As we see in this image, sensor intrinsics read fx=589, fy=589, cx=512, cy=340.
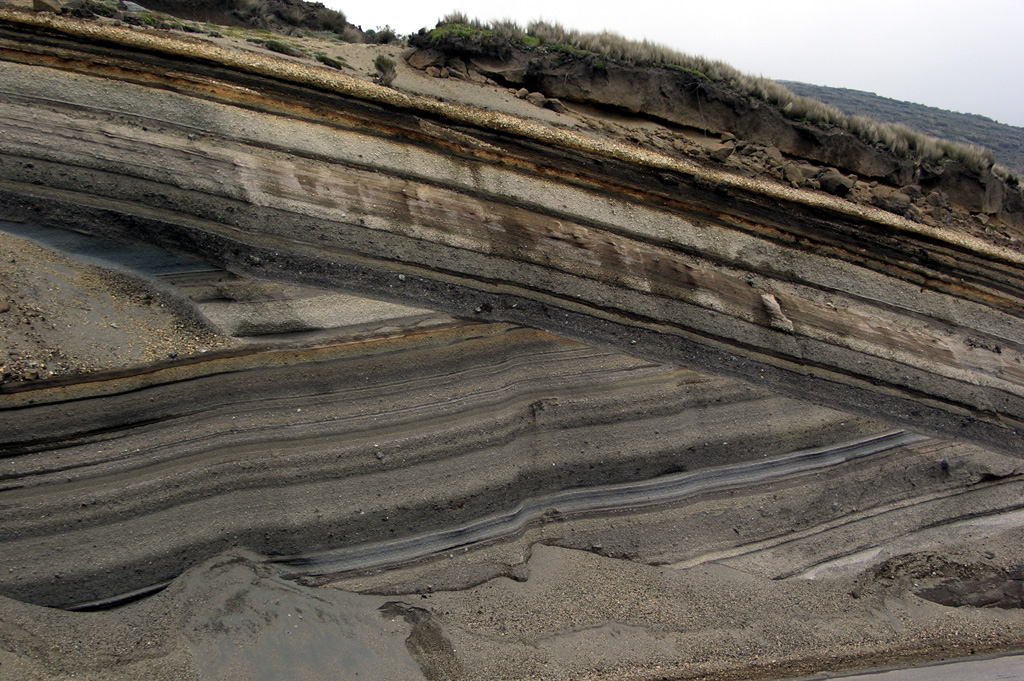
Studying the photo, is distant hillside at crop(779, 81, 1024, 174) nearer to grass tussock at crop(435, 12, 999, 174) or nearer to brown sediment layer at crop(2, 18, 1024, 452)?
grass tussock at crop(435, 12, 999, 174)

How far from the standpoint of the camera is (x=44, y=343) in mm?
4012

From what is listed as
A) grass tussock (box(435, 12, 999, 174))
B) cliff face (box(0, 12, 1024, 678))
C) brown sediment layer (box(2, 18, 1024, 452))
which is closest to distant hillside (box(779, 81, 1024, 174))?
grass tussock (box(435, 12, 999, 174))

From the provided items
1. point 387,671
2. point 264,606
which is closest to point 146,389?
point 264,606

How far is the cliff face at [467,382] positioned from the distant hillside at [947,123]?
40.6 feet

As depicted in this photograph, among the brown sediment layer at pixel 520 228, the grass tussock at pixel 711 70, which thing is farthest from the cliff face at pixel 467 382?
the grass tussock at pixel 711 70

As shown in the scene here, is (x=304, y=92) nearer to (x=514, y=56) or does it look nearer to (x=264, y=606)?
(x=514, y=56)

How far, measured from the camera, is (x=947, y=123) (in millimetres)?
20562

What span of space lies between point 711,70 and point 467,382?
5.65m

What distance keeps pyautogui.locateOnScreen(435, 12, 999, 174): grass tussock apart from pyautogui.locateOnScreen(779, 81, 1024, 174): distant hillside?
864cm

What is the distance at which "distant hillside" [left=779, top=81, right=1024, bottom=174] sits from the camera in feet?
54.7

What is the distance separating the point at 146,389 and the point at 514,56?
18.6 feet

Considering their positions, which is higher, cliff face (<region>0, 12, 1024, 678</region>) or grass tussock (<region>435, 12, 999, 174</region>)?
grass tussock (<region>435, 12, 999, 174</region>)

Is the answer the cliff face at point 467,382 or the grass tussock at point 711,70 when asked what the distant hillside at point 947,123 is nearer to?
the grass tussock at point 711,70

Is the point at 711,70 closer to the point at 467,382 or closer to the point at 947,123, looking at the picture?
the point at 467,382
